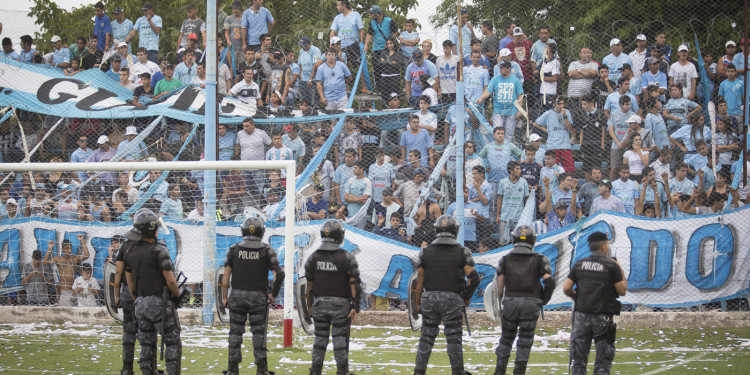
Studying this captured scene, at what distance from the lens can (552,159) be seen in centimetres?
1466

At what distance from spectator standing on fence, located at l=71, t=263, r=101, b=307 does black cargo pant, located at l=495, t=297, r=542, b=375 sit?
765cm

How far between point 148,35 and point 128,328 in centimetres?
1037

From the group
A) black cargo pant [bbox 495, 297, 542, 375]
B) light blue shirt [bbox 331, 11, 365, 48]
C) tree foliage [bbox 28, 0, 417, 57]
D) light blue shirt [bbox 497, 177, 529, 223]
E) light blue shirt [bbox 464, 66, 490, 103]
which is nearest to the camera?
black cargo pant [bbox 495, 297, 542, 375]

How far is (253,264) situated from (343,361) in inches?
62.8


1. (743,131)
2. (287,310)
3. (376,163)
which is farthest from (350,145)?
(743,131)

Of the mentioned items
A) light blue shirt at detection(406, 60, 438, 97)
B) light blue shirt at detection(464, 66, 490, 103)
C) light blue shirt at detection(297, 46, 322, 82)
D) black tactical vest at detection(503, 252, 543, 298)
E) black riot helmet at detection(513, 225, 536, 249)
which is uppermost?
light blue shirt at detection(297, 46, 322, 82)

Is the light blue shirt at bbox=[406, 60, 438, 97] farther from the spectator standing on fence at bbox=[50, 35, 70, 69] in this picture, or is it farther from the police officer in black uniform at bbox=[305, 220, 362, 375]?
the spectator standing on fence at bbox=[50, 35, 70, 69]

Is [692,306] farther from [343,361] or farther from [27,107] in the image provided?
[27,107]

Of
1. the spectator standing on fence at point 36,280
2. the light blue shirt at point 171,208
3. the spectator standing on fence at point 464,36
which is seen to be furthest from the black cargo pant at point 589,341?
the spectator standing on fence at point 36,280

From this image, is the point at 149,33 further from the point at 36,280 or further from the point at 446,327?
the point at 446,327

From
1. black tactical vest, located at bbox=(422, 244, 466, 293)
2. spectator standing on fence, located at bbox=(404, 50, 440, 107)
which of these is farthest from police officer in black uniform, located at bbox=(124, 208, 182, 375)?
spectator standing on fence, located at bbox=(404, 50, 440, 107)

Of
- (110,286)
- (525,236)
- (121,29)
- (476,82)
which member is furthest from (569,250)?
(121,29)

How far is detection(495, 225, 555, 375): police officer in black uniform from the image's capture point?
31.9 ft

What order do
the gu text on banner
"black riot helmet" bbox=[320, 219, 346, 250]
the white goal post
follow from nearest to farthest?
1. "black riot helmet" bbox=[320, 219, 346, 250]
2. the white goal post
3. the gu text on banner
